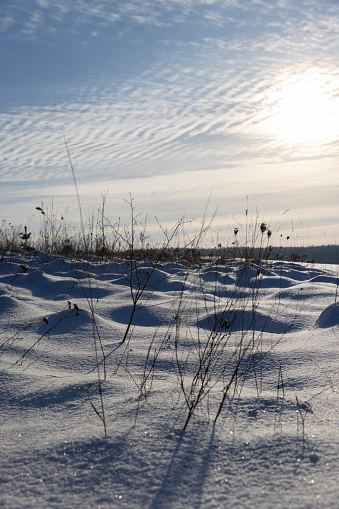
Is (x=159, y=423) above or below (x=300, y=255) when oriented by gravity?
below

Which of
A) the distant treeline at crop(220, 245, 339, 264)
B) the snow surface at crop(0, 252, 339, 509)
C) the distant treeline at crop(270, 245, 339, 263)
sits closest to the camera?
the snow surface at crop(0, 252, 339, 509)

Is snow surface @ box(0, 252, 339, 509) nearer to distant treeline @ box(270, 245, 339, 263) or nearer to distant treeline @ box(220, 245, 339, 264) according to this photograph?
distant treeline @ box(220, 245, 339, 264)

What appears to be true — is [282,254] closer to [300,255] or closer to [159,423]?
[300,255]

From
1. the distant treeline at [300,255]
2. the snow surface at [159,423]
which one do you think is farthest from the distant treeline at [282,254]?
the snow surface at [159,423]

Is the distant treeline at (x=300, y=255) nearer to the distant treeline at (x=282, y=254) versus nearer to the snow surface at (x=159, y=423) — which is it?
the distant treeline at (x=282, y=254)

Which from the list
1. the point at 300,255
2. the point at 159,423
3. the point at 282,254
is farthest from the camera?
the point at 300,255

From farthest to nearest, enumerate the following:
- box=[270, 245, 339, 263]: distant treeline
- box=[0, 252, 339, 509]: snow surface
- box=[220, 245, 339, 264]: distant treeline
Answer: box=[270, 245, 339, 263]: distant treeline, box=[220, 245, 339, 264]: distant treeline, box=[0, 252, 339, 509]: snow surface

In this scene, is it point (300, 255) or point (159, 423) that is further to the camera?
point (300, 255)

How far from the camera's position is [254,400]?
55.5 inches

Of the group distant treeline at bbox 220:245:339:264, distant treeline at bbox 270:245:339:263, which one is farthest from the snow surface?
distant treeline at bbox 270:245:339:263

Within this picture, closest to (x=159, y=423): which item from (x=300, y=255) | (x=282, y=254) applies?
(x=282, y=254)

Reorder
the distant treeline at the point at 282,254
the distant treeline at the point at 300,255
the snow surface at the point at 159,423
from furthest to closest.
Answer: the distant treeline at the point at 300,255 < the distant treeline at the point at 282,254 < the snow surface at the point at 159,423

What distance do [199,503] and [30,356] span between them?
131cm

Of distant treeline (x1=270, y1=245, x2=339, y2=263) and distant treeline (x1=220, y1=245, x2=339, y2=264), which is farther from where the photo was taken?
distant treeline (x1=270, y1=245, x2=339, y2=263)
